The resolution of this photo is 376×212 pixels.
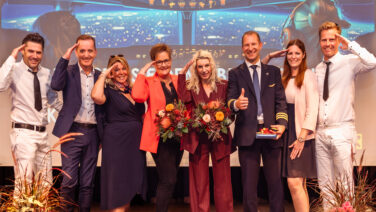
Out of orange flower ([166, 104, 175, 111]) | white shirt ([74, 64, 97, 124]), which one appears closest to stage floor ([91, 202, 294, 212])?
white shirt ([74, 64, 97, 124])

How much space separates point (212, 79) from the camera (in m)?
3.55

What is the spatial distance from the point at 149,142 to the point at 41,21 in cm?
266

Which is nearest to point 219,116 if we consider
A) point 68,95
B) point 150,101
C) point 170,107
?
point 170,107

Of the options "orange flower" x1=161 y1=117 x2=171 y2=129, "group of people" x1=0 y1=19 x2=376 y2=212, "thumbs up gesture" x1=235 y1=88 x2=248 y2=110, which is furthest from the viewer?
"group of people" x1=0 y1=19 x2=376 y2=212

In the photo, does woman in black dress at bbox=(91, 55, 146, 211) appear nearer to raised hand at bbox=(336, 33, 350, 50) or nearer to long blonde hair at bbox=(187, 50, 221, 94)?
long blonde hair at bbox=(187, 50, 221, 94)

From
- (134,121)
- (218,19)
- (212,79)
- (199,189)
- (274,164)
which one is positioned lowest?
(199,189)

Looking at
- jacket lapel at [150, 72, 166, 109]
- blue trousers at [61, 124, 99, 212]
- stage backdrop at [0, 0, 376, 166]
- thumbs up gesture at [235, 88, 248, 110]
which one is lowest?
blue trousers at [61, 124, 99, 212]

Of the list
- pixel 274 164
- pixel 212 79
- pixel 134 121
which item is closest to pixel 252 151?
pixel 274 164

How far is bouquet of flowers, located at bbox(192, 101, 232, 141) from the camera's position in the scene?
3.32 m

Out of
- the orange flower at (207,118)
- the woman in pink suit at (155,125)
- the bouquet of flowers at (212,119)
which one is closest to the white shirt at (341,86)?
the bouquet of flowers at (212,119)

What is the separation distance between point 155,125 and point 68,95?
0.91 meters

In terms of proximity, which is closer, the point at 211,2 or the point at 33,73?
the point at 33,73

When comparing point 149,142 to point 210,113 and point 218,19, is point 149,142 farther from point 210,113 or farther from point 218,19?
point 218,19

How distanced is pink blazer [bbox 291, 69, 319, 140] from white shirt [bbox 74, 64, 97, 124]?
194cm
